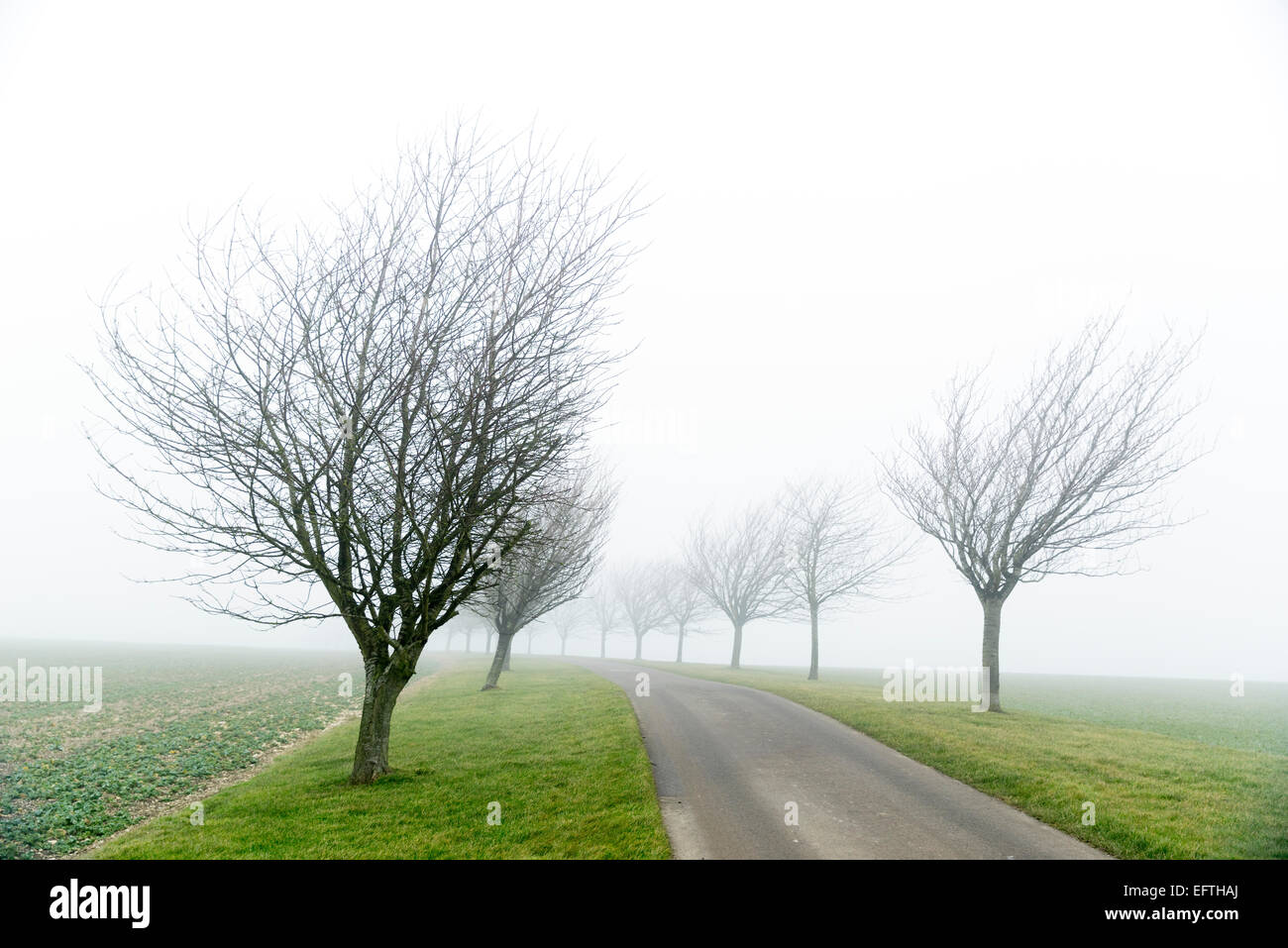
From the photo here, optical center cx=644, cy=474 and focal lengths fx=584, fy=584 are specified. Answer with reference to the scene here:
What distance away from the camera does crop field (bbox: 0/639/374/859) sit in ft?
32.8

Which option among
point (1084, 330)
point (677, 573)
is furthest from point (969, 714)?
point (677, 573)

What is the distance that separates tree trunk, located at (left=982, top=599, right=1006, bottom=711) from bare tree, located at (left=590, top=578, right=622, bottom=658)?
51.4 m

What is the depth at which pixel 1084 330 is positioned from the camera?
61.0 ft

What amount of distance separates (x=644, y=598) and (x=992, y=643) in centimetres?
4408

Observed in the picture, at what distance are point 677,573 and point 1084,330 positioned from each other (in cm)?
3976

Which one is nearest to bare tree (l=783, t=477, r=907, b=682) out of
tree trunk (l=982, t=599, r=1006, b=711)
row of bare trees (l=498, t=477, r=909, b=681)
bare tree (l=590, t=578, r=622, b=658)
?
row of bare trees (l=498, t=477, r=909, b=681)

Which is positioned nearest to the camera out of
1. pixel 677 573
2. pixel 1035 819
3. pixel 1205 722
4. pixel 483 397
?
pixel 1035 819

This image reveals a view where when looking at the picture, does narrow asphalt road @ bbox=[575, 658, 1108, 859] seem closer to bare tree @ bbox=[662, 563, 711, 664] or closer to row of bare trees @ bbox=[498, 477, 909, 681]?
row of bare trees @ bbox=[498, 477, 909, 681]

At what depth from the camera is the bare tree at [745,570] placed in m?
39.2

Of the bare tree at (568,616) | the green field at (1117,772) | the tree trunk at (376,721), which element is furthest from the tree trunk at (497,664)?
the bare tree at (568,616)

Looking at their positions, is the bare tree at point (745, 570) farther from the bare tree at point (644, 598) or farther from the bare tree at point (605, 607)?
the bare tree at point (605, 607)
